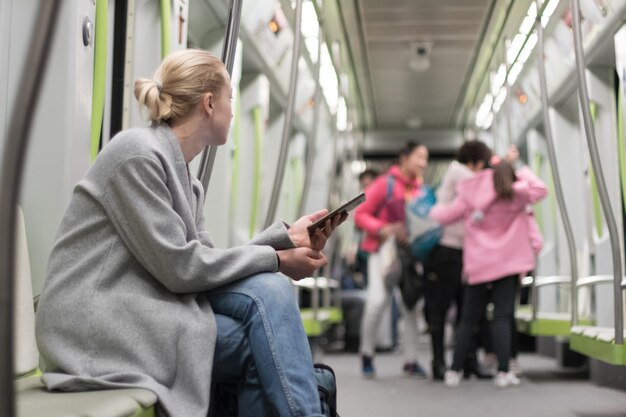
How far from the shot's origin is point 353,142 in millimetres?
10328

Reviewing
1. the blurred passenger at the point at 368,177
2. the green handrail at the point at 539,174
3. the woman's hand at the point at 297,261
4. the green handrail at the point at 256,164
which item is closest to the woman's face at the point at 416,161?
the green handrail at the point at 256,164

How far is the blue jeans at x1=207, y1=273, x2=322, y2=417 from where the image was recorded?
213cm

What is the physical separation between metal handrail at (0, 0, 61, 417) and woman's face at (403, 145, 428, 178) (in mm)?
5054

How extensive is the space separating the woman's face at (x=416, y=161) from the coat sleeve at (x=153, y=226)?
13.5ft

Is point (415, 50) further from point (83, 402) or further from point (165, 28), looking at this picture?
point (83, 402)

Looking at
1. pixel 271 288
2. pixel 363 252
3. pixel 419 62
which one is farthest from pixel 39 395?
pixel 419 62

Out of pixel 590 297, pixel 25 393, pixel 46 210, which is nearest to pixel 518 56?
pixel 590 297

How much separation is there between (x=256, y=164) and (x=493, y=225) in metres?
1.75

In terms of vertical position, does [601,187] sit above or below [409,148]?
below

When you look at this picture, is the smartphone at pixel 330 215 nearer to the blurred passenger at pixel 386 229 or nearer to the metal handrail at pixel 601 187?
the metal handrail at pixel 601 187

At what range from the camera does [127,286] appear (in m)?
2.13

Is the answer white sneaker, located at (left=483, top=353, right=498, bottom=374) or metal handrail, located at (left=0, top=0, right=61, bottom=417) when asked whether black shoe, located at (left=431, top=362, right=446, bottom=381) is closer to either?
white sneaker, located at (left=483, top=353, right=498, bottom=374)

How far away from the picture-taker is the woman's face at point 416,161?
20.1 feet

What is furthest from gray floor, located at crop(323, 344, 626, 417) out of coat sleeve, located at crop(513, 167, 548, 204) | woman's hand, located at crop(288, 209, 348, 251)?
woman's hand, located at crop(288, 209, 348, 251)
